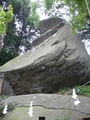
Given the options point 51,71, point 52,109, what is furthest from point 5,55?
point 52,109

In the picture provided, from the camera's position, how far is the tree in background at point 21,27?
16281mm

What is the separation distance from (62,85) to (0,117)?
12.4 feet

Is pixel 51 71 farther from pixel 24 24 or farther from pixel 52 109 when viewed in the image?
pixel 24 24

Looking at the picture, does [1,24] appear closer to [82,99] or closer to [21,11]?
[82,99]

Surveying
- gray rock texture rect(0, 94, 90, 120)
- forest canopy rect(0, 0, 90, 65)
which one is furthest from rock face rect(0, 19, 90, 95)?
forest canopy rect(0, 0, 90, 65)

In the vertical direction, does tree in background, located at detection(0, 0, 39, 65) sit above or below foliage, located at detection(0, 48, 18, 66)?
above

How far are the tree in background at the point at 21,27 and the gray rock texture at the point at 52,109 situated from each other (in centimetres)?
1030

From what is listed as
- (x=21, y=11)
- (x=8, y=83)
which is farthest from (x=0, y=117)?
(x=21, y=11)

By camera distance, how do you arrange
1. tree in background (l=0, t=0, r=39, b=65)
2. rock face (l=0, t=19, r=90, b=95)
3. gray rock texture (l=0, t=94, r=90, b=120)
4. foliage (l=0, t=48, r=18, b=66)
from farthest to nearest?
tree in background (l=0, t=0, r=39, b=65) → foliage (l=0, t=48, r=18, b=66) → rock face (l=0, t=19, r=90, b=95) → gray rock texture (l=0, t=94, r=90, b=120)

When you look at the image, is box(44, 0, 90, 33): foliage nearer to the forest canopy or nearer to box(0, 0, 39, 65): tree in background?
the forest canopy

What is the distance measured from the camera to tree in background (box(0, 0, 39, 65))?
53.4 feet

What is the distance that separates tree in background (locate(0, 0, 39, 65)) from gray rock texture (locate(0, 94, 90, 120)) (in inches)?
405

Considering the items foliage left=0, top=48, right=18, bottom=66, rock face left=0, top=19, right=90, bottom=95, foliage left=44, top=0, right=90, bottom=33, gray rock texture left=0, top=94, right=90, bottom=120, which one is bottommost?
gray rock texture left=0, top=94, right=90, bottom=120

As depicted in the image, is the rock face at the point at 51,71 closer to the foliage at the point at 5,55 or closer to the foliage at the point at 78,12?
the foliage at the point at 78,12
